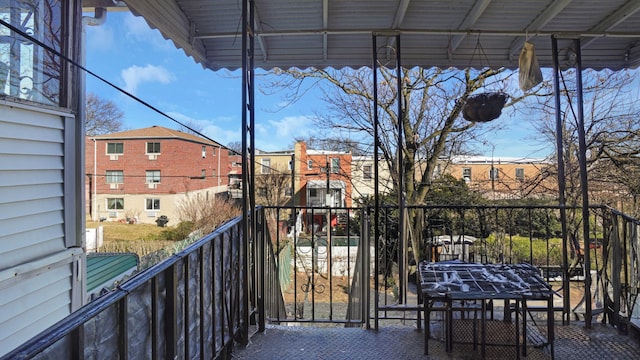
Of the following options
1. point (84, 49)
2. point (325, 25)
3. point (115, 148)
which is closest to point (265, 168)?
point (115, 148)

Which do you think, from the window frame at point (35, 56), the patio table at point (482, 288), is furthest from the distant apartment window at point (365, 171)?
the window frame at point (35, 56)

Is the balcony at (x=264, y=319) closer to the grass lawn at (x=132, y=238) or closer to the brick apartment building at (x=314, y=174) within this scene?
the brick apartment building at (x=314, y=174)

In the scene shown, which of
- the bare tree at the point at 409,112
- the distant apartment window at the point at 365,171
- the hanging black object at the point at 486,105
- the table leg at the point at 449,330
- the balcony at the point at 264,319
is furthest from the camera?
the distant apartment window at the point at 365,171

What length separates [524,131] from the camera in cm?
917

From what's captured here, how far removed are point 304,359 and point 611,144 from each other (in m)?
8.93

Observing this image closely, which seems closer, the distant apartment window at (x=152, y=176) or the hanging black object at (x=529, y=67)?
the hanging black object at (x=529, y=67)


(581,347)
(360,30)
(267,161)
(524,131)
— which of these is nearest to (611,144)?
(524,131)

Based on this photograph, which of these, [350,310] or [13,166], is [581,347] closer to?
[350,310]

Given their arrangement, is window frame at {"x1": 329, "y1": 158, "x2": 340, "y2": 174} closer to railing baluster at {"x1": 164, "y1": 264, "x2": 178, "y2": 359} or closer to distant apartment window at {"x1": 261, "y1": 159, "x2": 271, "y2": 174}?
distant apartment window at {"x1": 261, "y1": 159, "x2": 271, "y2": 174}

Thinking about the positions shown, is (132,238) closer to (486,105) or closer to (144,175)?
(144,175)

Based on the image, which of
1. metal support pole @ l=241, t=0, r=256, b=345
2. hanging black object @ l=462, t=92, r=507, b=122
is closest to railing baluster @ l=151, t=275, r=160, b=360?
metal support pole @ l=241, t=0, r=256, b=345

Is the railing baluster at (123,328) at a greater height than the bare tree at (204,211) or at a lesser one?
greater

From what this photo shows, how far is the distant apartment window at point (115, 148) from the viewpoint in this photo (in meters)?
18.5

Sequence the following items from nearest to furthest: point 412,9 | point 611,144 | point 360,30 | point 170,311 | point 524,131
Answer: point 170,311
point 412,9
point 360,30
point 611,144
point 524,131
